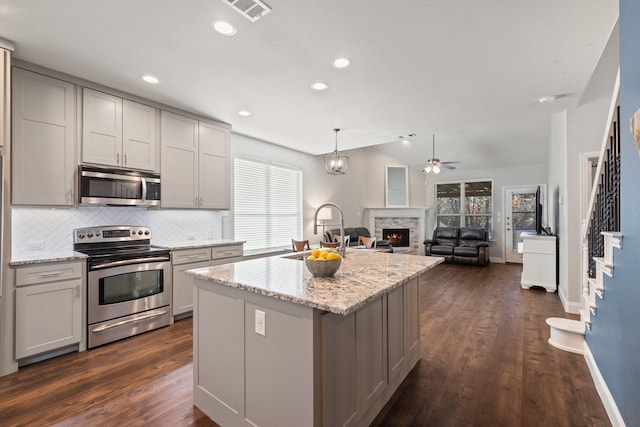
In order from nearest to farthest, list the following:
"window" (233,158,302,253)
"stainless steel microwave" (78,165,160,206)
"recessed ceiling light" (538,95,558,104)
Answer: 1. "stainless steel microwave" (78,165,160,206)
2. "recessed ceiling light" (538,95,558,104)
3. "window" (233,158,302,253)

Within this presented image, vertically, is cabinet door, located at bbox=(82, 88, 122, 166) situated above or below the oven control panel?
above

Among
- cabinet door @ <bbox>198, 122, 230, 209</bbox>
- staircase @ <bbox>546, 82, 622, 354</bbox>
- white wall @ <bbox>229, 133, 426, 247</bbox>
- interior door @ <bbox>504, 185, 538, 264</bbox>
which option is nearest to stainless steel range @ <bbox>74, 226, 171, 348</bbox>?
cabinet door @ <bbox>198, 122, 230, 209</bbox>

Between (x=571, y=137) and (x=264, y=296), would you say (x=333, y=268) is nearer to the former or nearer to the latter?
(x=264, y=296)

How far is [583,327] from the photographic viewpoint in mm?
2857

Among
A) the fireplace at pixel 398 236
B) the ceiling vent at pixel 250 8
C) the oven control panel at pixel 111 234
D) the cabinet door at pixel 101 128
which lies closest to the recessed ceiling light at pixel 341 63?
the ceiling vent at pixel 250 8

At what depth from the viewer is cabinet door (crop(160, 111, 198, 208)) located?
12.1ft

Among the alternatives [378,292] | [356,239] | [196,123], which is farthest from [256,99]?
[356,239]

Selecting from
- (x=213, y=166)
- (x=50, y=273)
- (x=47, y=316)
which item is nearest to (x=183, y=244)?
(x=213, y=166)

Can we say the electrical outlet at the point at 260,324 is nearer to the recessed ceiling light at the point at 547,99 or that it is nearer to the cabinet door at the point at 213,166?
the cabinet door at the point at 213,166

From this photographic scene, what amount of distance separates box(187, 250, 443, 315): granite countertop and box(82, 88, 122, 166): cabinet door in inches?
80.0

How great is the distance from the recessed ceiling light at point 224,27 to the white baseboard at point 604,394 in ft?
11.4

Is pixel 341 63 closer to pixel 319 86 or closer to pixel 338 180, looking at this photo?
pixel 319 86

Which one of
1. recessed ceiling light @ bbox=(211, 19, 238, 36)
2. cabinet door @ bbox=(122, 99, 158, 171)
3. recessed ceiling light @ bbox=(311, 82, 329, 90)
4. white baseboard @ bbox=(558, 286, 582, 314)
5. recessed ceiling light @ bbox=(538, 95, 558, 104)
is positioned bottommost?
white baseboard @ bbox=(558, 286, 582, 314)

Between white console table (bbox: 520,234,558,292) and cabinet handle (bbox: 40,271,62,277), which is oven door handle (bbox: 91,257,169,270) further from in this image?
white console table (bbox: 520,234,558,292)
